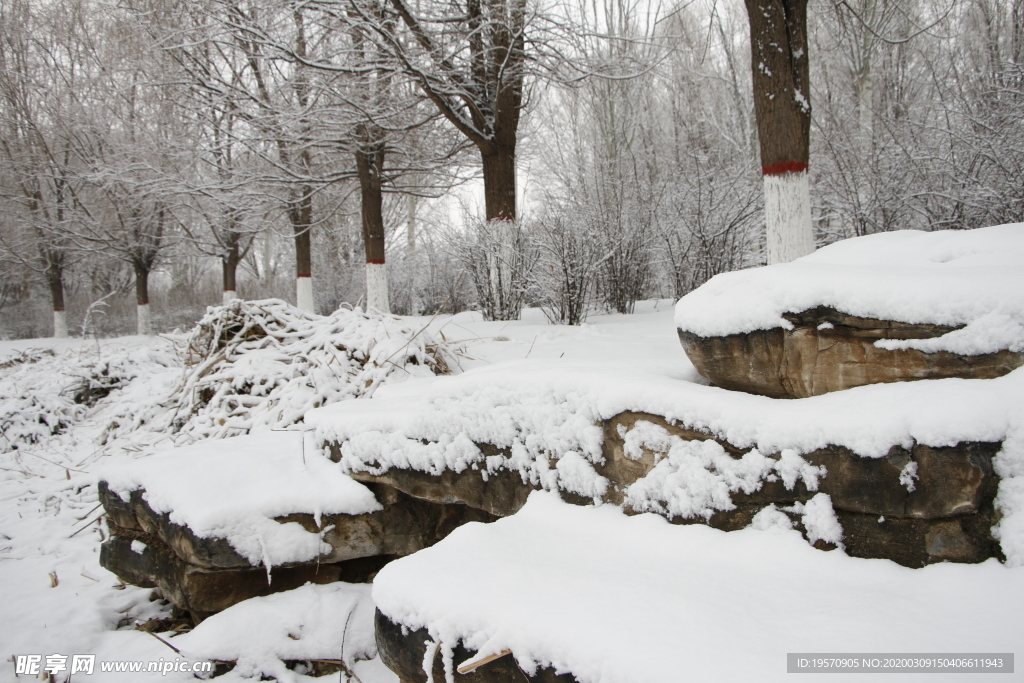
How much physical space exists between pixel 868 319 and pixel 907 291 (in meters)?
0.12

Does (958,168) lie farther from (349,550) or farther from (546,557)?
(349,550)

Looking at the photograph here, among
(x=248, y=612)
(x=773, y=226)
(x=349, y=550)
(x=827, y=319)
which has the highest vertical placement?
(x=773, y=226)

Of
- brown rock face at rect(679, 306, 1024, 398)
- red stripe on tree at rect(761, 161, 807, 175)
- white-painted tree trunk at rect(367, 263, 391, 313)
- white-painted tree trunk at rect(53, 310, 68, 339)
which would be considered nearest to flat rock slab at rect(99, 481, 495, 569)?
brown rock face at rect(679, 306, 1024, 398)

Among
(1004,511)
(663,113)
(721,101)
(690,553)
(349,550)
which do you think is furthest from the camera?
(663,113)

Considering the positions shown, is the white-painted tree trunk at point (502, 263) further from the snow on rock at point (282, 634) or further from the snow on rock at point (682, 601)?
the snow on rock at point (682, 601)

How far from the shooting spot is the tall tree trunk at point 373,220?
836 centimetres

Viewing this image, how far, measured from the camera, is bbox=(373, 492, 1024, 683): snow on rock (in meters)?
1.09

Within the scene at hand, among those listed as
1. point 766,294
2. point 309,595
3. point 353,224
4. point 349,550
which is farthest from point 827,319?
point 353,224

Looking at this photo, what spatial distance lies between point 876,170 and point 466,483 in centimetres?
563

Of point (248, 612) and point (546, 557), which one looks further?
point (248, 612)

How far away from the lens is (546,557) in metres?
1.57

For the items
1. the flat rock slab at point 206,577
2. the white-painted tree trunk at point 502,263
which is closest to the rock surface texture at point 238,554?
the flat rock slab at point 206,577

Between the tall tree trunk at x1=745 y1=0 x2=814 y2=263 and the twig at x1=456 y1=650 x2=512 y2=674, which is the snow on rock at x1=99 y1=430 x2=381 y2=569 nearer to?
the twig at x1=456 y1=650 x2=512 y2=674

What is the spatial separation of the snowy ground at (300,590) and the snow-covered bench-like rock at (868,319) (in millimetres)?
309
